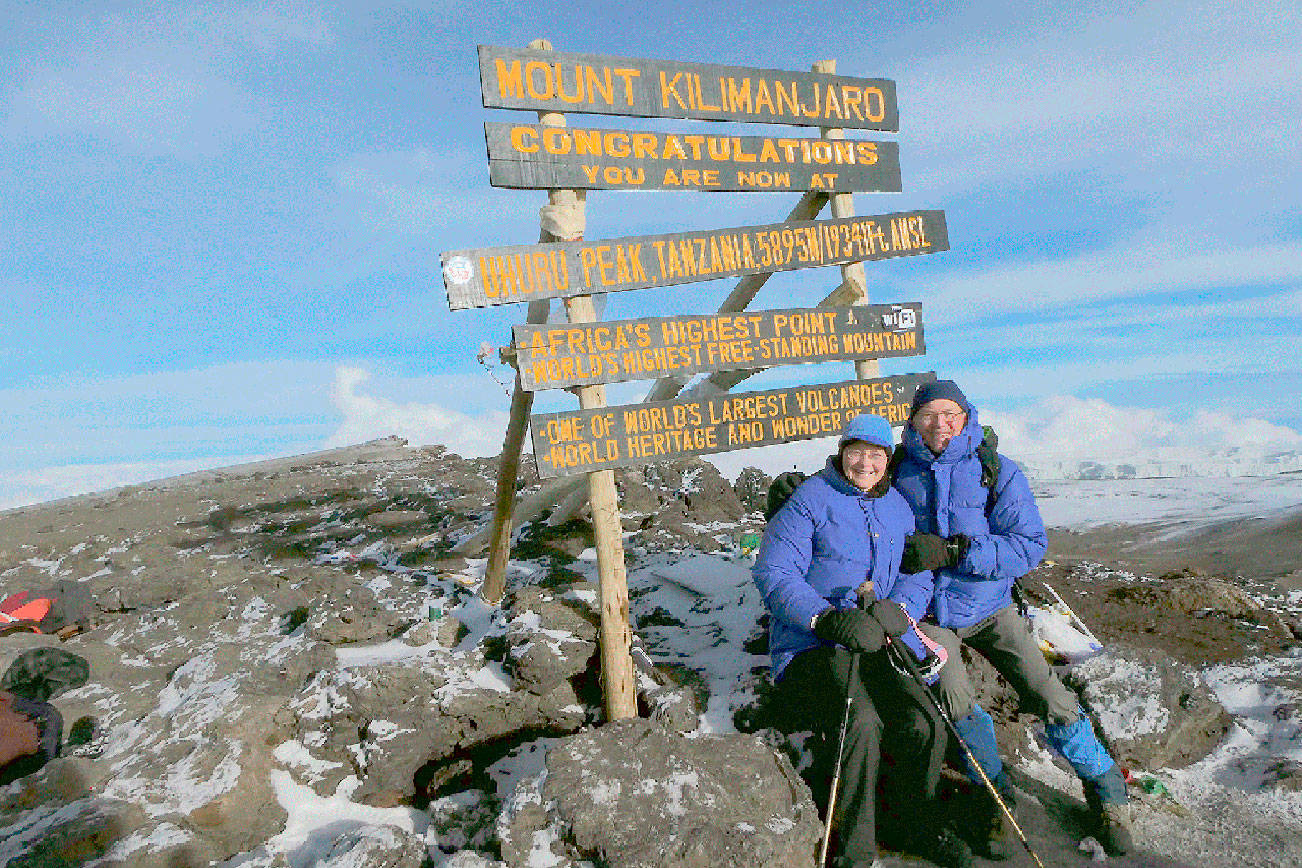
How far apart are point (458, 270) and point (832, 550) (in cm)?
310

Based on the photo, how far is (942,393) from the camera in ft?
14.7

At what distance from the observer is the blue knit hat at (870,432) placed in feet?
13.8

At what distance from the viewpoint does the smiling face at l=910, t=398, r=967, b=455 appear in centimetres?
448

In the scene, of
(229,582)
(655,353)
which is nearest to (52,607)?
(229,582)

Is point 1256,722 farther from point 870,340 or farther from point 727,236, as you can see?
point 727,236

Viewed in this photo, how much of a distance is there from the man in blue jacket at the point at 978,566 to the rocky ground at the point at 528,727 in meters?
0.52

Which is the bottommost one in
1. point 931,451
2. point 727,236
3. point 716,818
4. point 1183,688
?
point 1183,688

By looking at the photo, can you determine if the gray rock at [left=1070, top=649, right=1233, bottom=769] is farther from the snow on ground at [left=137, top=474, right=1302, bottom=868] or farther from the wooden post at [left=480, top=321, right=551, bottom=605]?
the wooden post at [left=480, top=321, right=551, bottom=605]

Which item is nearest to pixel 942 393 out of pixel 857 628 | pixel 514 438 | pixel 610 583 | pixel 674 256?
pixel 857 628

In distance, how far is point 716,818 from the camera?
11.4 ft

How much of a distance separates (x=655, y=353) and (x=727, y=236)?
1.17m

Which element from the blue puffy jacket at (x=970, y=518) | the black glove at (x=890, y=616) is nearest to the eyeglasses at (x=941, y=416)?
the blue puffy jacket at (x=970, y=518)

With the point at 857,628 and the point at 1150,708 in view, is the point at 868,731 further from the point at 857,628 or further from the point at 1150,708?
the point at 1150,708

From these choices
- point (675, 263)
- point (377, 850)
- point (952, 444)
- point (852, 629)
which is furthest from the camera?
point (675, 263)
